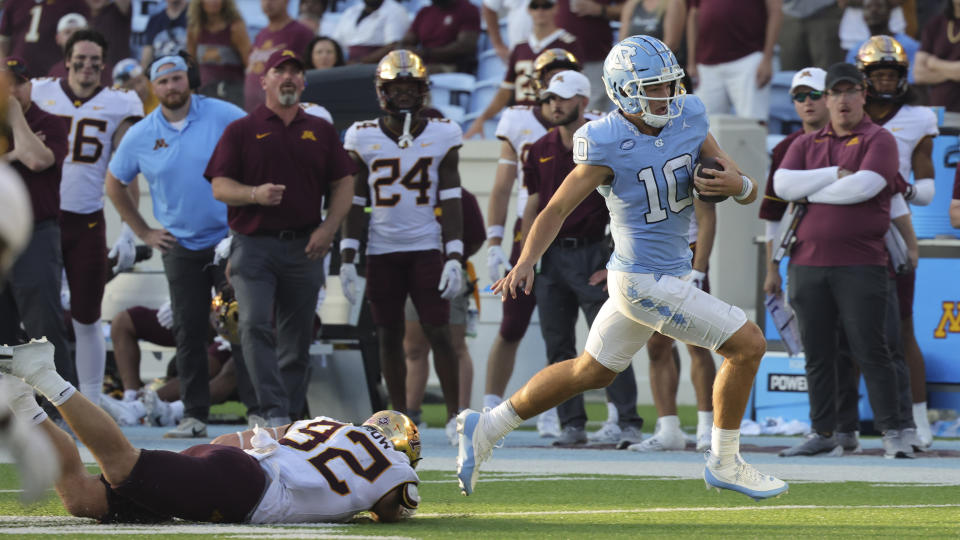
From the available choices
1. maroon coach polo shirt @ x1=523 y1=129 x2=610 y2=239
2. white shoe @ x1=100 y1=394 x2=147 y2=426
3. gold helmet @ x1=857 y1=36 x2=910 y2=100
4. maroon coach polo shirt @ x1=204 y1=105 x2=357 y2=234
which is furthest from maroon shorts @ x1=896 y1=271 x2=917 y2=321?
white shoe @ x1=100 y1=394 x2=147 y2=426

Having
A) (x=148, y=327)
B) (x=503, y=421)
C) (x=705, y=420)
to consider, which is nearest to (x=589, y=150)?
(x=503, y=421)

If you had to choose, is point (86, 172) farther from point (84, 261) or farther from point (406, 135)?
point (406, 135)

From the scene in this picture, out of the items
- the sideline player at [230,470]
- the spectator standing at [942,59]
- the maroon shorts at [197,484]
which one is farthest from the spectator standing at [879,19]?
the maroon shorts at [197,484]

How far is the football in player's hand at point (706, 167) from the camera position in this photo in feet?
19.0

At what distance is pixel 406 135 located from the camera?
8.95 meters

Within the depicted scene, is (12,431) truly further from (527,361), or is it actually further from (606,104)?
(606,104)

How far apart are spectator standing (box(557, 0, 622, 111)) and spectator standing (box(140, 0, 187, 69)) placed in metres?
3.27

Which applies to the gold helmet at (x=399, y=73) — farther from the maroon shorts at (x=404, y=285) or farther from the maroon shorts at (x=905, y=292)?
the maroon shorts at (x=905, y=292)

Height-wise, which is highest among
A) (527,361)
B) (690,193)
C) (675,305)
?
(690,193)

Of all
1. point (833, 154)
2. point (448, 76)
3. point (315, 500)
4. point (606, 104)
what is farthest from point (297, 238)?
point (448, 76)

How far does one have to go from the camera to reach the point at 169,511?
470 centimetres

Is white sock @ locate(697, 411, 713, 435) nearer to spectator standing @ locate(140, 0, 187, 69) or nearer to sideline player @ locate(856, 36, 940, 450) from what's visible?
sideline player @ locate(856, 36, 940, 450)

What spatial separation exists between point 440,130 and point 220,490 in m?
4.56

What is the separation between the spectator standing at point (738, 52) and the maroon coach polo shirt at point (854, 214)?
3.78 meters
